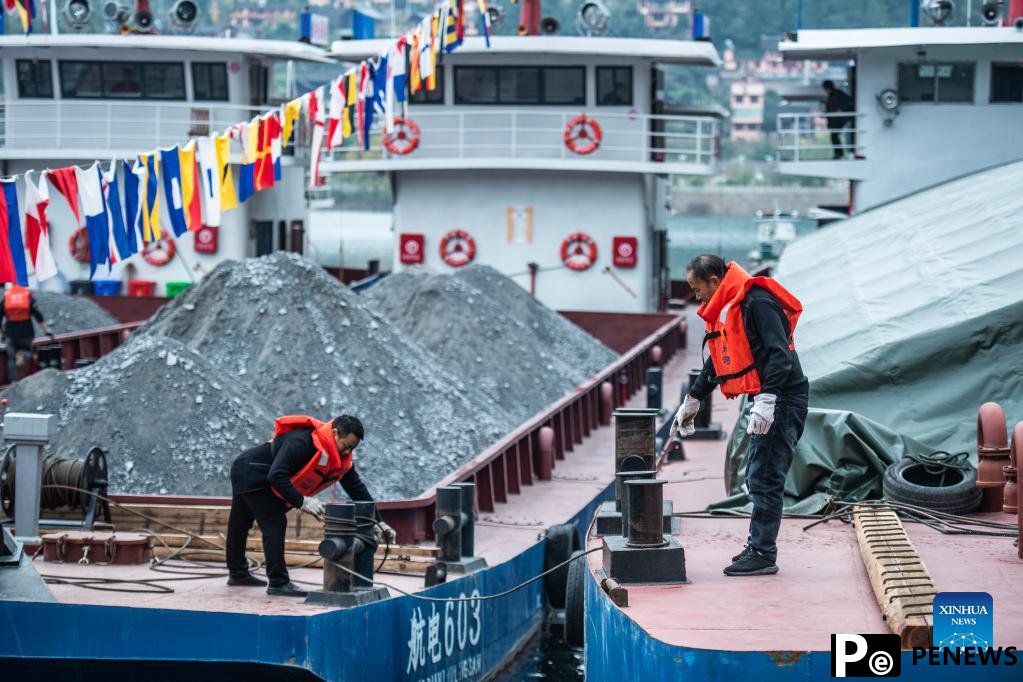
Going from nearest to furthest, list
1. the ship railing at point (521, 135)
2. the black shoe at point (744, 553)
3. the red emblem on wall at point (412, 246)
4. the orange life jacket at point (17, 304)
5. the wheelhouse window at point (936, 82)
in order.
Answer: the black shoe at point (744, 553) → the orange life jacket at point (17, 304) → the wheelhouse window at point (936, 82) → the ship railing at point (521, 135) → the red emblem on wall at point (412, 246)

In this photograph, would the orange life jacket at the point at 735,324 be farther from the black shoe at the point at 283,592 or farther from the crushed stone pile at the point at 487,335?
the crushed stone pile at the point at 487,335

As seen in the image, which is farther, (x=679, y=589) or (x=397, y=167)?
(x=397, y=167)

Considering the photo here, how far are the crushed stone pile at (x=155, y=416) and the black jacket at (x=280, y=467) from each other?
2.71 meters

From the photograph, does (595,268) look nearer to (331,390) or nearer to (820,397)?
(331,390)

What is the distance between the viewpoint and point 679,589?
24.1 ft

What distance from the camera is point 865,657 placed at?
611cm

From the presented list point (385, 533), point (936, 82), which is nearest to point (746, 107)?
point (936, 82)

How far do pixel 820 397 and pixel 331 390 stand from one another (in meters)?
5.16

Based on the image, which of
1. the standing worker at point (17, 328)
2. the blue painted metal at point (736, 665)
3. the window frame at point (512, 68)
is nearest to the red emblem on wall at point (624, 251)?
the window frame at point (512, 68)

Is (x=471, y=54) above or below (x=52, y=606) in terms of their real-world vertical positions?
above

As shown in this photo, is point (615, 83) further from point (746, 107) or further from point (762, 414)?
point (746, 107)

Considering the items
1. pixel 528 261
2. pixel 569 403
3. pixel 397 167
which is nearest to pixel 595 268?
pixel 528 261

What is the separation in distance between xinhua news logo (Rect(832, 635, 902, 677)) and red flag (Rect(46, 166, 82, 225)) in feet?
23.4

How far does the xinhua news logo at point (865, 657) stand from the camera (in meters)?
6.07
